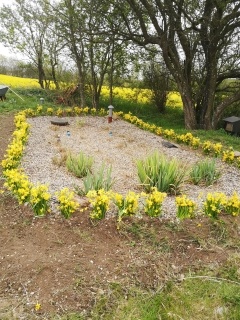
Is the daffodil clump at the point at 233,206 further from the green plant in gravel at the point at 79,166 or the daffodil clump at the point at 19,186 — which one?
the daffodil clump at the point at 19,186

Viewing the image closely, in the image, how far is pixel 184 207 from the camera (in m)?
3.16

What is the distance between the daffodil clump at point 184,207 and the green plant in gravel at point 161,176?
73 cm

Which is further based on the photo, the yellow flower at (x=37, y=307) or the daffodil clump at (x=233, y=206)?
the daffodil clump at (x=233, y=206)

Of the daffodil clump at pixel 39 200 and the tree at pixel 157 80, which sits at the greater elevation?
the tree at pixel 157 80

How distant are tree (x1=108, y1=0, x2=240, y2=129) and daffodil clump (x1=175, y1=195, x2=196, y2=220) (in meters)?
5.92

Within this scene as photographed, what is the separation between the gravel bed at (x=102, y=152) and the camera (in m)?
4.26

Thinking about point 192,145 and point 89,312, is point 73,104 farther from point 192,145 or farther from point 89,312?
point 89,312

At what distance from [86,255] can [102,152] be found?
3568mm

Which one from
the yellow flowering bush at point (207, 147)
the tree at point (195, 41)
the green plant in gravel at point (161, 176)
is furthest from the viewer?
the tree at point (195, 41)

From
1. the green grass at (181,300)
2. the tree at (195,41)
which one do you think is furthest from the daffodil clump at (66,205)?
the tree at (195,41)

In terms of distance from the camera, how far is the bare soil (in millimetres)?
2311

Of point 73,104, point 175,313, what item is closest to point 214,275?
point 175,313

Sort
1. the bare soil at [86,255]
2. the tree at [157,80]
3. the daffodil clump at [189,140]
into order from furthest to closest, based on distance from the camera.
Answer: the tree at [157,80] < the daffodil clump at [189,140] < the bare soil at [86,255]

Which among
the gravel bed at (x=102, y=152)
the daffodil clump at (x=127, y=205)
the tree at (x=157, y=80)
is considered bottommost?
the gravel bed at (x=102, y=152)
